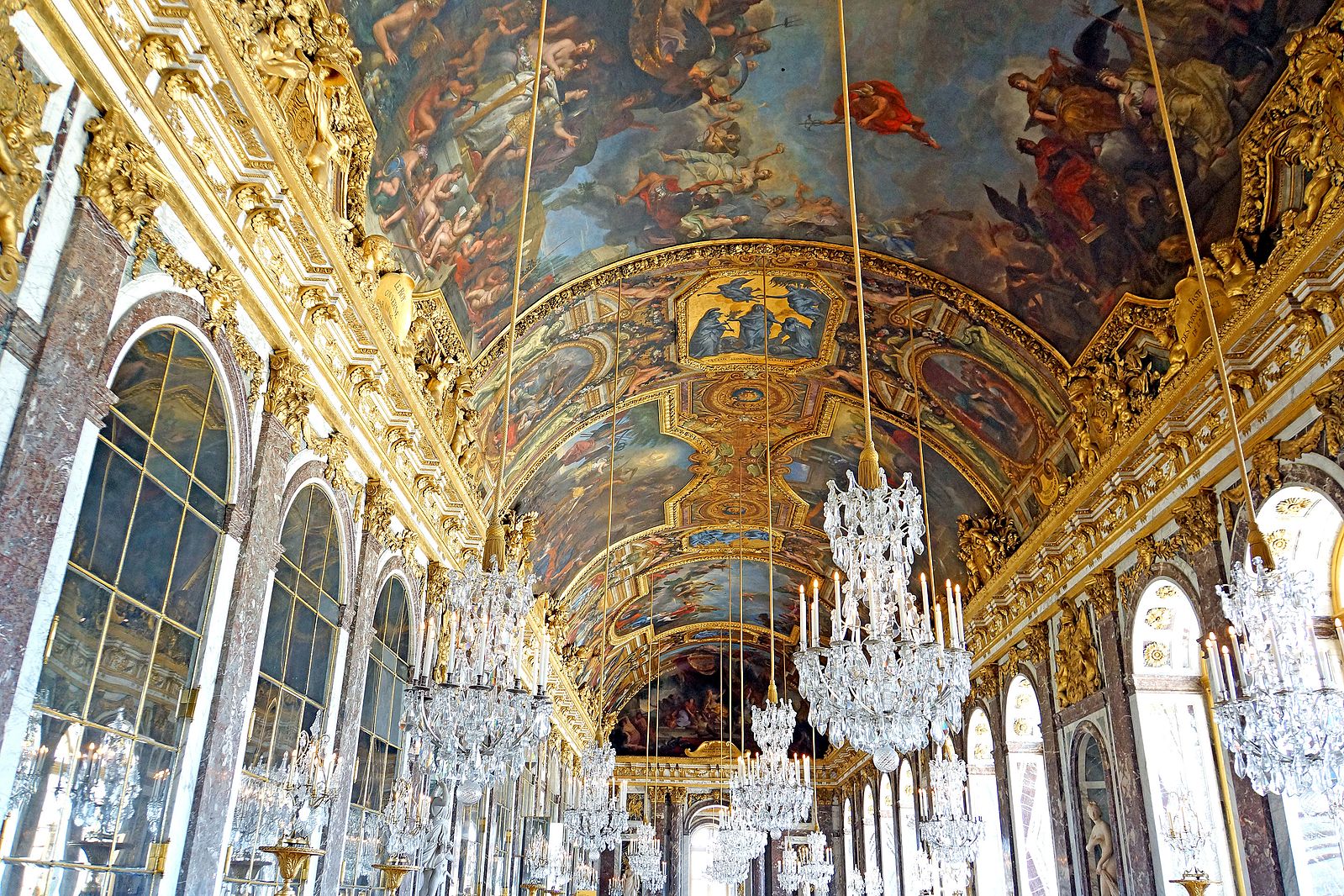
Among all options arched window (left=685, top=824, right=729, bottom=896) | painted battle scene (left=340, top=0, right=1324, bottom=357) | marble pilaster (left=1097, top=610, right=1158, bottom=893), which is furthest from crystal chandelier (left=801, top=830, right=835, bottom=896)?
arched window (left=685, top=824, right=729, bottom=896)

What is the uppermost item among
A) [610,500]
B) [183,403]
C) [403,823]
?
[610,500]

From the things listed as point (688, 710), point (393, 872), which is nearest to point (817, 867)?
point (688, 710)

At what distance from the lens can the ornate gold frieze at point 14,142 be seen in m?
4.58

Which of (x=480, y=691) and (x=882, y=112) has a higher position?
(x=882, y=112)

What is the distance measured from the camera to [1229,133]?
9555mm

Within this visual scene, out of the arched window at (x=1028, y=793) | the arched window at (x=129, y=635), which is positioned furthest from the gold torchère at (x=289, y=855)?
the arched window at (x=1028, y=793)

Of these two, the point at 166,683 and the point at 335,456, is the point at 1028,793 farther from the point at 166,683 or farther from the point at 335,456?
the point at 166,683

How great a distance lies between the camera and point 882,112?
1163cm

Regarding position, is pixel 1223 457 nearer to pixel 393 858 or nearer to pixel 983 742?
pixel 393 858

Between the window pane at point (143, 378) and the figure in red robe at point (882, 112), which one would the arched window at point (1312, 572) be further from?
the window pane at point (143, 378)

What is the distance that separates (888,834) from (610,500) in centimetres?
1478

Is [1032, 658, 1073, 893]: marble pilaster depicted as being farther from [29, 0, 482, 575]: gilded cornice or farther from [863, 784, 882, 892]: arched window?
[863, 784, 882, 892]: arched window

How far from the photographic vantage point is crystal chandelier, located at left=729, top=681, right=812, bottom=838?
42.8 feet

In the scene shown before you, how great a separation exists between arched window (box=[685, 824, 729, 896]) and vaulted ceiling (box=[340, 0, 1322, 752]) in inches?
805
